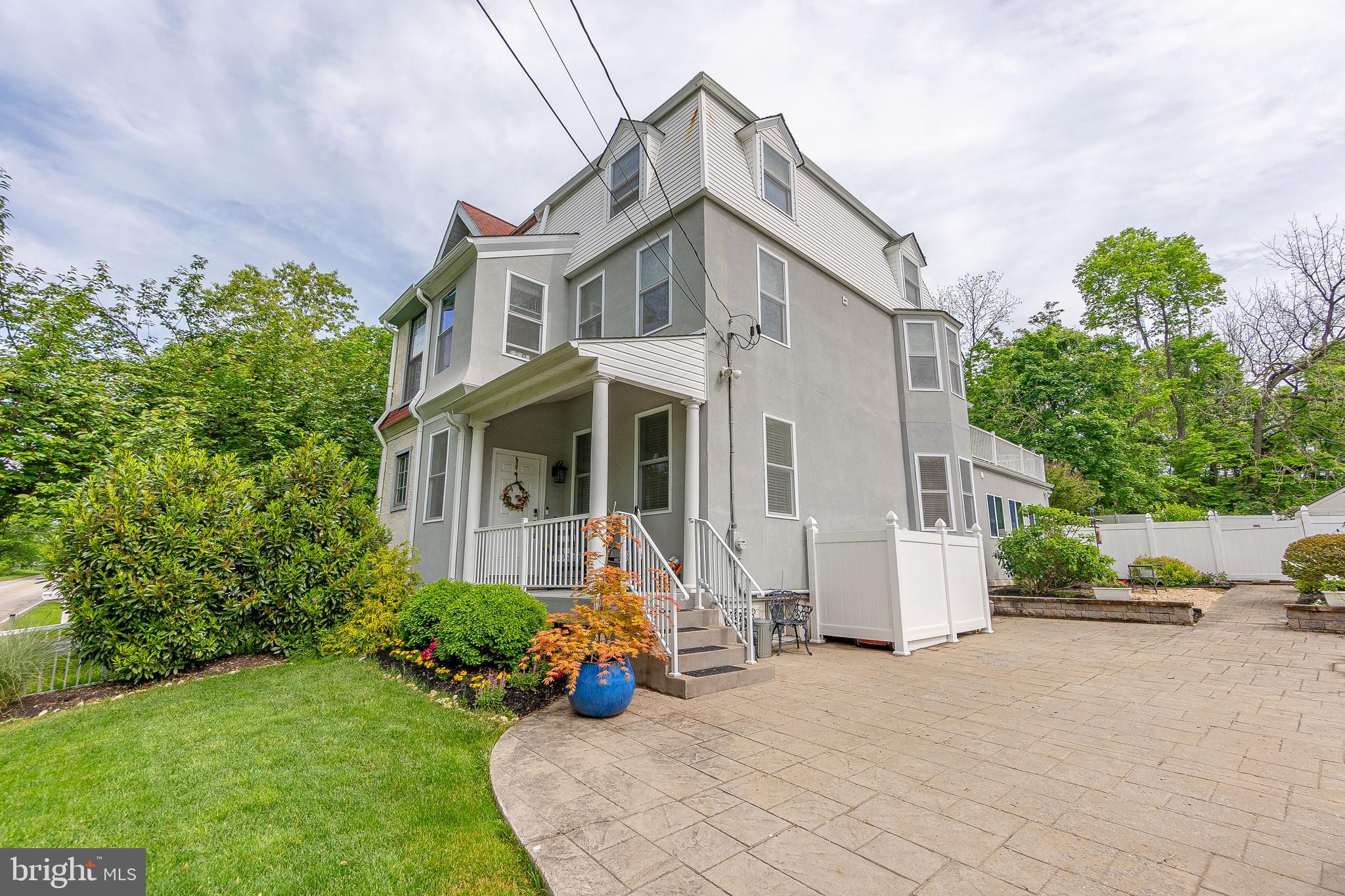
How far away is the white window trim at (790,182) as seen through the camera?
31.6 ft

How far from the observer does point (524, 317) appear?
10250mm

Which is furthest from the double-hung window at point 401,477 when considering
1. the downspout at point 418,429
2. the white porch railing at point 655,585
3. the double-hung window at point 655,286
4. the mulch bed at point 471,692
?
the white porch railing at point 655,585

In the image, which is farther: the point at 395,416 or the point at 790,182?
the point at 395,416

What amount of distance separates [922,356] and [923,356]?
0.07ft

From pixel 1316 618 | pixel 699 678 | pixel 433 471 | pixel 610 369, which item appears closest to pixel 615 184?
pixel 610 369

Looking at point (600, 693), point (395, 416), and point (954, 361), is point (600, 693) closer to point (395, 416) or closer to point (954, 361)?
point (395, 416)

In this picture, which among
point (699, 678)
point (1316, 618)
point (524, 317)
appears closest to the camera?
point (699, 678)

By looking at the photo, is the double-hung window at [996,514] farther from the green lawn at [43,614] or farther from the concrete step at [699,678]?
the green lawn at [43,614]

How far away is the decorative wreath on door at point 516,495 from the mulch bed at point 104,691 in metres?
3.81

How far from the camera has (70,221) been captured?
11938 millimetres

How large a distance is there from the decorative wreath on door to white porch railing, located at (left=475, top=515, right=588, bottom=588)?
0.96m

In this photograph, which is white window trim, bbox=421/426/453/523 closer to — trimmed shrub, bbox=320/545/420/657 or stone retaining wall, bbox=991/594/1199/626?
trimmed shrub, bbox=320/545/420/657

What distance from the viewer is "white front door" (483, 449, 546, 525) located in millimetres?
9695

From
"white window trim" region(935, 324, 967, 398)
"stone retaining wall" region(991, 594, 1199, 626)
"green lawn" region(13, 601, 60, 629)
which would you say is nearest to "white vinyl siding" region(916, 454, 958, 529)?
"white window trim" region(935, 324, 967, 398)
